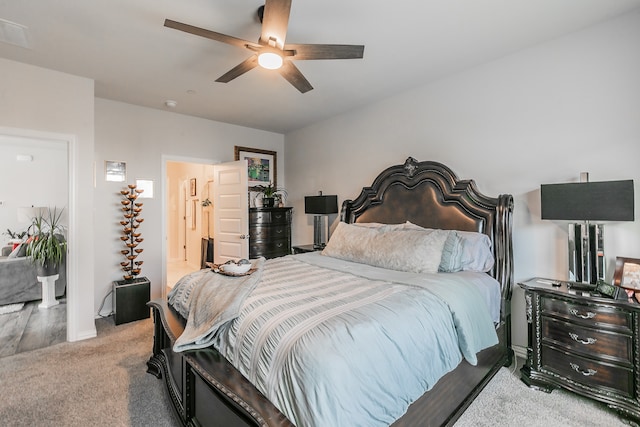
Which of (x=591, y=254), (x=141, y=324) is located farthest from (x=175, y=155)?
(x=591, y=254)

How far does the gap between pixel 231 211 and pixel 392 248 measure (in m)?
2.92

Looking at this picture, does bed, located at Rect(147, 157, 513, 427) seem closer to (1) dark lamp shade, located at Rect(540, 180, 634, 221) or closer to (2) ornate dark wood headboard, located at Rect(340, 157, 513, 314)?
(2) ornate dark wood headboard, located at Rect(340, 157, 513, 314)

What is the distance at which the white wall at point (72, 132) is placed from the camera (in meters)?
2.83

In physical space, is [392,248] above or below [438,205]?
below

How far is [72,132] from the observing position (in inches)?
120

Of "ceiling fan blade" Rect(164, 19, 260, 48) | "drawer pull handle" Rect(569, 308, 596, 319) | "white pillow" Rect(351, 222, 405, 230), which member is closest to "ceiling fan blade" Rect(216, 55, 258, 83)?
"ceiling fan blade" Rect(164, 19, 260, 48)

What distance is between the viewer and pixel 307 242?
5055mm

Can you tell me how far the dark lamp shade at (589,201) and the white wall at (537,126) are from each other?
1.22 ft

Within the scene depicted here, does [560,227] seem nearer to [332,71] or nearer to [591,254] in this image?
[591,254]

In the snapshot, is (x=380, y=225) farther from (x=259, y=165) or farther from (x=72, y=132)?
(x=72, y=132)

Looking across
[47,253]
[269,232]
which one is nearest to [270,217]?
[269,232]

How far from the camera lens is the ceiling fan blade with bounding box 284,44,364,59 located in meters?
1.93

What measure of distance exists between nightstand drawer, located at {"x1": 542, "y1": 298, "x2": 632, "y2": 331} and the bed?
37 cm

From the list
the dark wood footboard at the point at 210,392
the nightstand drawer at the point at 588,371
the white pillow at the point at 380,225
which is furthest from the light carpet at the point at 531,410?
the white pillow at the point at 380,225
